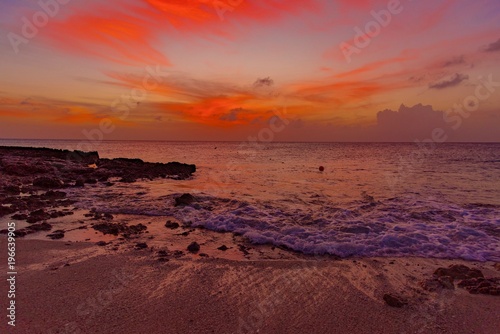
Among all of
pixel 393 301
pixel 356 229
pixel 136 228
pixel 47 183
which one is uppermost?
pixel 47 183

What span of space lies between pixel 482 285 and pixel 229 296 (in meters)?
5.40

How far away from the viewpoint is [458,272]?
23.1 feet

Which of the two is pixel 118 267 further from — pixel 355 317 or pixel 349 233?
pixel 349 233

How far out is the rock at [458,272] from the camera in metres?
6.86

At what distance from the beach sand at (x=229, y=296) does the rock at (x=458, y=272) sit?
0.31 metres

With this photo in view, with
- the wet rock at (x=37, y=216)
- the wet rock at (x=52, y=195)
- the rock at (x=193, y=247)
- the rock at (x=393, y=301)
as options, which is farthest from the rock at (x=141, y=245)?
the wet rock at (x=52, y=195)

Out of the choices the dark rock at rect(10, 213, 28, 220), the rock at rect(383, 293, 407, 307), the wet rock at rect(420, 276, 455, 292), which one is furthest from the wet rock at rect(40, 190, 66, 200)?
the wet rock at rect(420, 276, 455, 292)

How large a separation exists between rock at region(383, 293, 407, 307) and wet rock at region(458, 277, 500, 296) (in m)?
1.81

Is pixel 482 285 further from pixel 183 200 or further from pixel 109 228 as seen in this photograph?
pixel 183 200

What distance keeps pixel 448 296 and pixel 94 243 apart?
28.9 feet

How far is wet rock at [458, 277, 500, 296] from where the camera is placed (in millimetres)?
6089

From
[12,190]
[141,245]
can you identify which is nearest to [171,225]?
[141,245]

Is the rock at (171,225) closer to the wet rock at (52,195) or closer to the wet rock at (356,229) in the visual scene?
the wet rock at (356,229)

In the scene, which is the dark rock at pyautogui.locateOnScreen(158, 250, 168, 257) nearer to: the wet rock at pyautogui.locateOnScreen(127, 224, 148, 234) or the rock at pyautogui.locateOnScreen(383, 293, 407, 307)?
the wet rock at pyautogui.locateOnScreen(127, 224, 148, 234)
